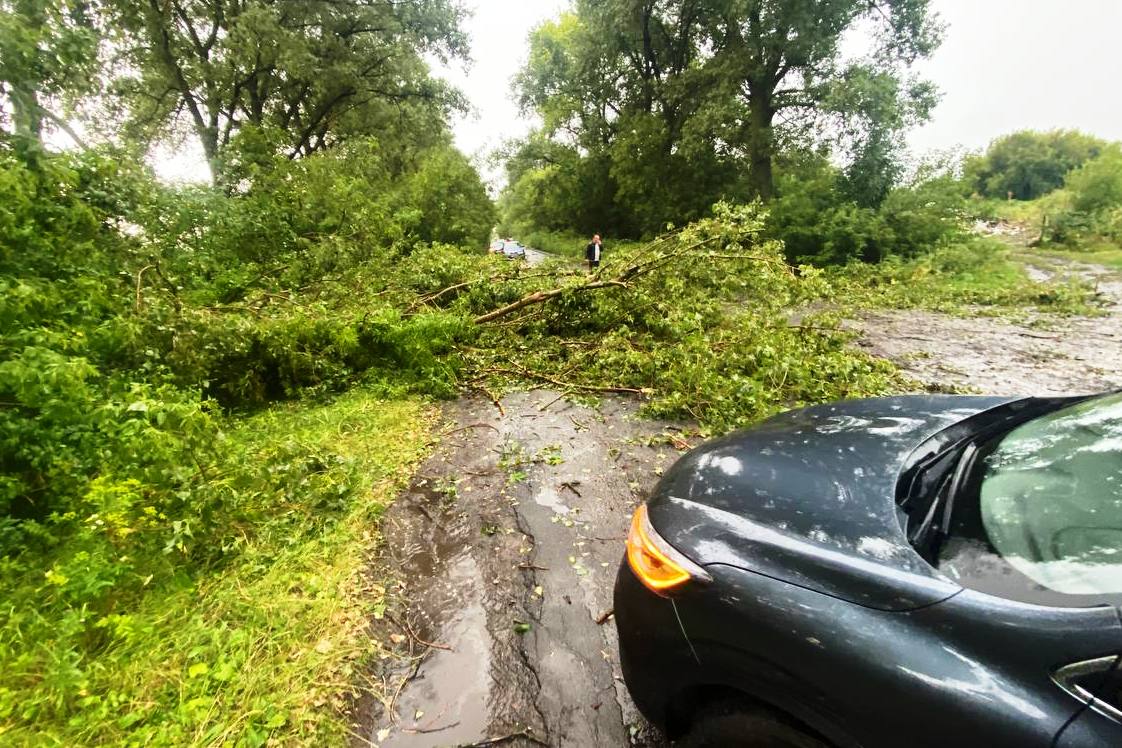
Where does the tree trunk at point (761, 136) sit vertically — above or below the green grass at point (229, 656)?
above

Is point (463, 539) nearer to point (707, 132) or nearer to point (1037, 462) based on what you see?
point (1037, 462)

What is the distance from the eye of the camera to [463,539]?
3.21m

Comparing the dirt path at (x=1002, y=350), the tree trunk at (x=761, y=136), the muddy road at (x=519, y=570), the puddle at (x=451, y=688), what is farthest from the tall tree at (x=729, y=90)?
the puddle at (x=451, y=688)

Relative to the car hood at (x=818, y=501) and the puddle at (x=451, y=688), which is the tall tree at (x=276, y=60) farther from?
the car hood at (x=818, y=501)

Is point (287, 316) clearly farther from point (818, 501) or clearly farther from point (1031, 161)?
point (1031, 161)

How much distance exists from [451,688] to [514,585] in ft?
2.24

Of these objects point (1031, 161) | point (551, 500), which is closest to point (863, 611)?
point (551, 500)

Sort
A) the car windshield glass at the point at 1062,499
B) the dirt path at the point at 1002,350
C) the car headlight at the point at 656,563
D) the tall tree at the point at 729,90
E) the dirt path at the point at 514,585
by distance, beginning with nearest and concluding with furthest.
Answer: the car windshield glass at the point at 1062,499 → the car headlight at the point at 656,563 → the dirt path at the point at 514,585 → the dirt path at the point at 1002,350 → the tall tree at the point at 729,90

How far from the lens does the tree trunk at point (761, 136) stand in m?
16.9

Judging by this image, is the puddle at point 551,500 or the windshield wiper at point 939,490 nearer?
the windshield wiper at point 939,490

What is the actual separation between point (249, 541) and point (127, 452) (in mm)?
838

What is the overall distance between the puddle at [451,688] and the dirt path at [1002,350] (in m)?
5.73

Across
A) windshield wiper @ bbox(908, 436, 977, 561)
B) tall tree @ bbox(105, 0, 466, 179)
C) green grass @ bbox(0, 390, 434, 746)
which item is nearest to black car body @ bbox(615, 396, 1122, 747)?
windshield wiper @ bbox(908, 436, 977, 561)

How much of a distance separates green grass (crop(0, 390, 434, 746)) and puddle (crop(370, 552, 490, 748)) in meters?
0.27
